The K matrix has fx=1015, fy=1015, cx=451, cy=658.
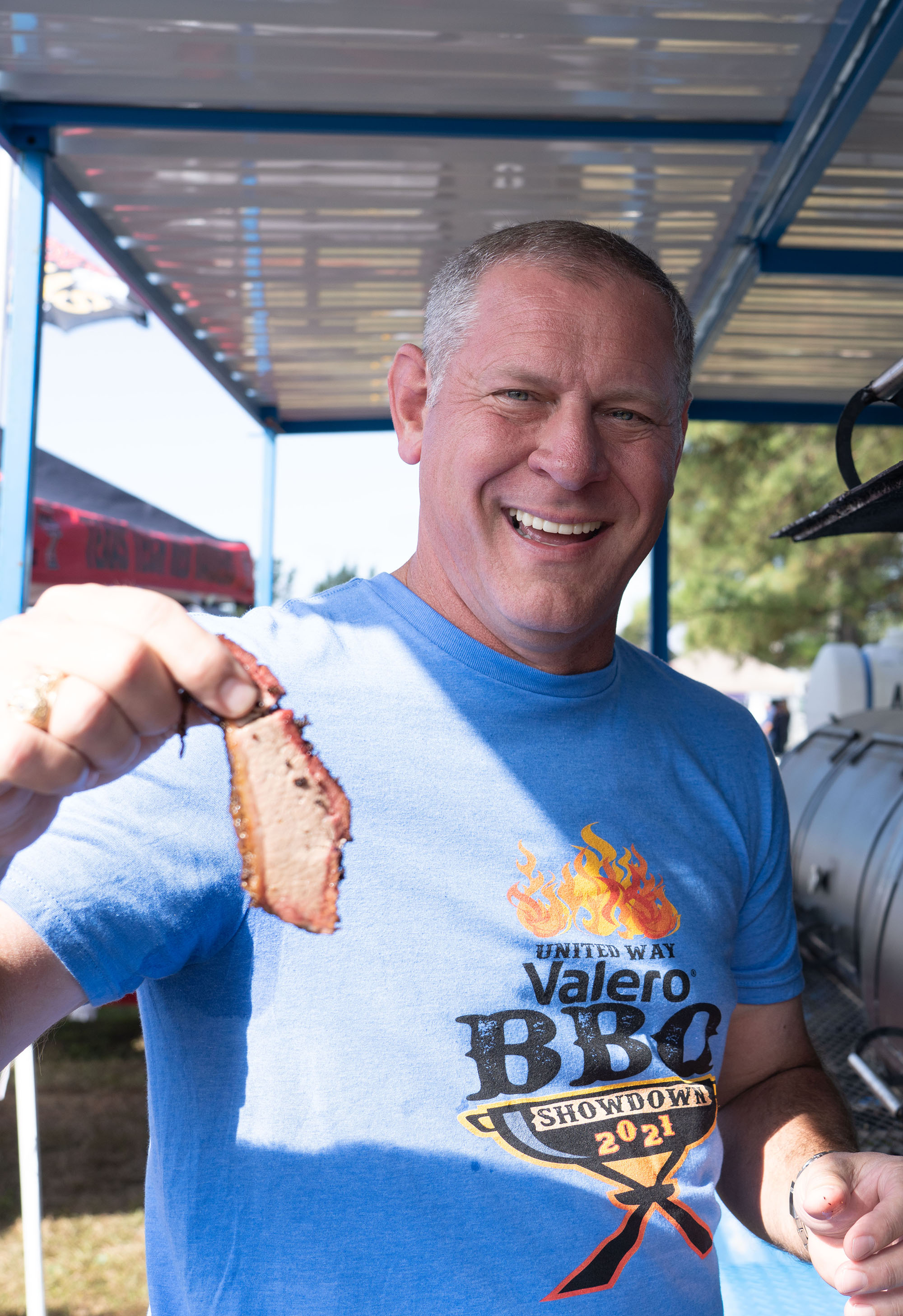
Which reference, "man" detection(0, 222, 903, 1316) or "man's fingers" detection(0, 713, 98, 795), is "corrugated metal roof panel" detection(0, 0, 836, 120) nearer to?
"man" detection(0, 222, 903, 1316)

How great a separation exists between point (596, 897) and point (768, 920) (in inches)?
16.8

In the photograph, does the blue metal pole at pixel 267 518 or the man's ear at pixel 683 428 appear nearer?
the man's ear at pixel 683 428

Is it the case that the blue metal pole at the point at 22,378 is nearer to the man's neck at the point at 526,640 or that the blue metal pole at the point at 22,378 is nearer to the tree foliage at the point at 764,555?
the man's neck at the point at 526,640

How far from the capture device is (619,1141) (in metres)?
1.37

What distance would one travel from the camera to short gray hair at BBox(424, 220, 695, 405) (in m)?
1.57

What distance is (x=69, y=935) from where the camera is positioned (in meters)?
1.09

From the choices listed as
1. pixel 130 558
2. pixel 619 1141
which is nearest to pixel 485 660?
pixel 619 1141

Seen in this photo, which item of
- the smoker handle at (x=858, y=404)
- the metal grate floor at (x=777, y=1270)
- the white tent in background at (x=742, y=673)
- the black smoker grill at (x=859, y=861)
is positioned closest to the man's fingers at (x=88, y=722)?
the smoker handle at (x=858, y=404)

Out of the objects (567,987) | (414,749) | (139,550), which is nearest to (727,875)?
(567,987)

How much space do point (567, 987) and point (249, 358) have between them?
17.6 ft

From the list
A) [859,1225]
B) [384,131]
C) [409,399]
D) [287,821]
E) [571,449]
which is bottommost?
[859,1225]

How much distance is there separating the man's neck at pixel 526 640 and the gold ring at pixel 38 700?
2.96 ft

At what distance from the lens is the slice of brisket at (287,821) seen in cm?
117

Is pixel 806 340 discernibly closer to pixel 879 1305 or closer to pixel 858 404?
pixel 858 404
